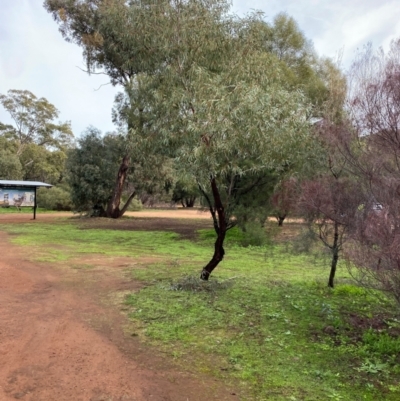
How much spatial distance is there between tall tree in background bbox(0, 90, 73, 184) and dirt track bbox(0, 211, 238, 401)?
4000 centimetres

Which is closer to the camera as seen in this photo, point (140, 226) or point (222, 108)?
point (222, 108)

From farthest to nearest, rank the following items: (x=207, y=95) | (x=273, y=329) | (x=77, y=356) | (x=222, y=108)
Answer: (x=207, y=95), (x=222, y=108), (x=273, y=329), (x=77, y=356)

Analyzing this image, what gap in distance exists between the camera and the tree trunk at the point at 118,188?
24.9 m

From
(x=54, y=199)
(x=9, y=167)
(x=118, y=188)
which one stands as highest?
(x=9, y=167)

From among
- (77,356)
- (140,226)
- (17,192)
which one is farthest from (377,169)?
(17,192)

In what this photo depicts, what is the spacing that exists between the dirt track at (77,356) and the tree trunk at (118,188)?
1785 centimetres

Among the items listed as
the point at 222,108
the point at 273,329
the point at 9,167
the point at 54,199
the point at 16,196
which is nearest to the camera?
the point at 273,329

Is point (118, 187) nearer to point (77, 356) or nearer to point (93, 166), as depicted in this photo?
point (93, 166)

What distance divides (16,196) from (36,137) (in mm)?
28444

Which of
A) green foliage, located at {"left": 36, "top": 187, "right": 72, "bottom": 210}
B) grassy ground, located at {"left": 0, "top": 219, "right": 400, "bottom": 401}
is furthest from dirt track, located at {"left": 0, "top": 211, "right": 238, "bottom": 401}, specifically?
green foliage, located at {"left": 36, "top": 187, "right": 72, "bottom": 210}

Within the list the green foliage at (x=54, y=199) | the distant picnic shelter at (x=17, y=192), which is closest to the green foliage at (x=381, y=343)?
the distant picnic shelter at (x=17, y=192)

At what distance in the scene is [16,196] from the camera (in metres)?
24.5

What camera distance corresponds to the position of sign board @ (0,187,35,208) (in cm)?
2412

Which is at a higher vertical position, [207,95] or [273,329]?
[207,95]
